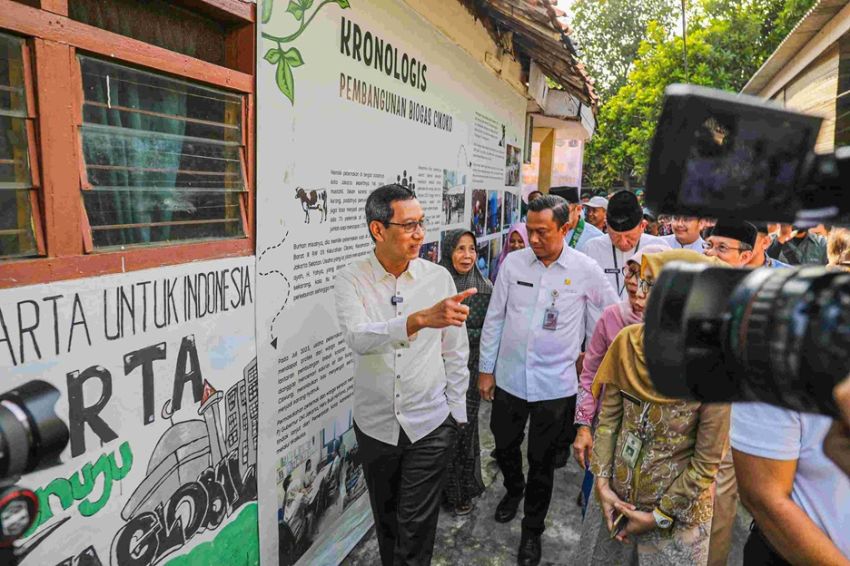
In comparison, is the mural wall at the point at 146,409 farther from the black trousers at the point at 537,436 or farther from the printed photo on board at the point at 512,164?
the printed photo on board at the point at 512,164

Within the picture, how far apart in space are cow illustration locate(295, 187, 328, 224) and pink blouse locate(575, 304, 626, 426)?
1404 mm

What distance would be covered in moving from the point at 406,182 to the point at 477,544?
87.5 inches

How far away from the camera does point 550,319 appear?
11.1ft

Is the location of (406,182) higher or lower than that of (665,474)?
higher

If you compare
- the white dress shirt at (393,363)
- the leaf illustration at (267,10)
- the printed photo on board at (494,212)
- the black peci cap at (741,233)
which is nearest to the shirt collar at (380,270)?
the white dress shirt at (393,363)

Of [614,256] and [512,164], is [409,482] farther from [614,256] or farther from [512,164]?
[512,164]

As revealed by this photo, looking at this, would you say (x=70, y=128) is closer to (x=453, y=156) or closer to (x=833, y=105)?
(x=453, y=156)

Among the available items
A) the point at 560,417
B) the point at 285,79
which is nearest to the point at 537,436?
the point at 560,417

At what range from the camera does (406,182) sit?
3.77 meters

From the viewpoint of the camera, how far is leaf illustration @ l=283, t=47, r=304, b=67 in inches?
98.3

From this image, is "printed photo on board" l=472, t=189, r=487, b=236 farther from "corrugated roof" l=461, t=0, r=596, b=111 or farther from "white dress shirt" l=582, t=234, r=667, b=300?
"corrugated roof" l=461, t=0, r=596, b=111

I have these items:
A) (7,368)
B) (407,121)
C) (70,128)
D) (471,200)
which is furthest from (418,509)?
(471,200)

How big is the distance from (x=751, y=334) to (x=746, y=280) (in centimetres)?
10

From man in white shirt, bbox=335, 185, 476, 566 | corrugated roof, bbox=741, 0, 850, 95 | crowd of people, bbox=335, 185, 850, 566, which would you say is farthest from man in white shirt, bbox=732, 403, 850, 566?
corrugated roof, bbox=741, 0, 850, 95
